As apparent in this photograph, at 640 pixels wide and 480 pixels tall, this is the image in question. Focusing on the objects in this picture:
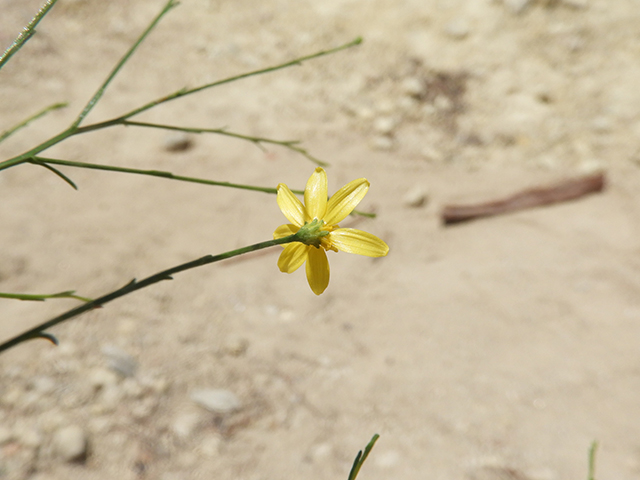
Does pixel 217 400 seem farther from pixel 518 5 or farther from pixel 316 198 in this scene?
pixel 518 5

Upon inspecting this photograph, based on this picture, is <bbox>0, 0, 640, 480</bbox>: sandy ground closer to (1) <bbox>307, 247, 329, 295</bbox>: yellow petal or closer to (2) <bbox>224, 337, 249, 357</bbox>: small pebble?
(2) <bbox>224, 337, 249, 357</bbox>: small pebble

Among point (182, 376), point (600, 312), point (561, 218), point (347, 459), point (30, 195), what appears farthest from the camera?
point (561, 218)

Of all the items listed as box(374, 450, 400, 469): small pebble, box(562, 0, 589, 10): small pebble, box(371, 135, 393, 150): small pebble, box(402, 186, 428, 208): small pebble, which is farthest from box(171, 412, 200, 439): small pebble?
box(562, 0, 589, 10): small pebble

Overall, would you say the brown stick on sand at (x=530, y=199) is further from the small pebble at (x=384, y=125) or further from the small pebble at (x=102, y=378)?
the small pebble at (x=102, y=378)

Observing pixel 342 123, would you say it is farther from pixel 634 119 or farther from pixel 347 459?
pixel 347 459

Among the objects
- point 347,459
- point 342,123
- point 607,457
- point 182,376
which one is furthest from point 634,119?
point 182,376
